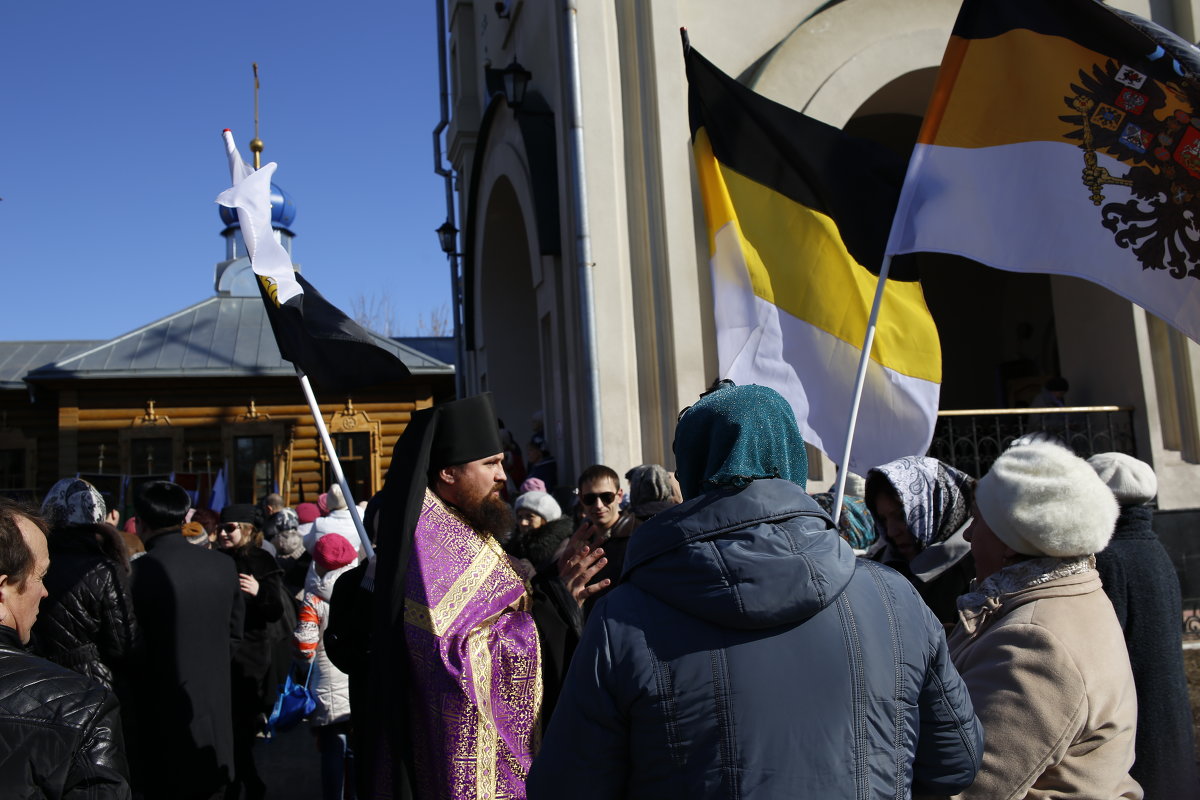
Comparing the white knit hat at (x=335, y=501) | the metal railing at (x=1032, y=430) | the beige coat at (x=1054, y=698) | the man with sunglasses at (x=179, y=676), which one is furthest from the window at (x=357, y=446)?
the beige coat at (x=1054, y=698)

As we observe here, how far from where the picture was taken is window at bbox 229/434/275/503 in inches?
672

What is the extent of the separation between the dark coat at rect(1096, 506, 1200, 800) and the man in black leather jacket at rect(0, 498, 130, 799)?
264 cm

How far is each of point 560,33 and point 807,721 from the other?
8232 millimetres

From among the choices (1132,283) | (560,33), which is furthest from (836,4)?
(1132,283)

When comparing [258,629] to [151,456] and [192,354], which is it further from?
[192,354]

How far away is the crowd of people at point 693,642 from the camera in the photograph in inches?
63.7

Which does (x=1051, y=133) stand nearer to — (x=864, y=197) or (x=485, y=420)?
(x=864, y=197)

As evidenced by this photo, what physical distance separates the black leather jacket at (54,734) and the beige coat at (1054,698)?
1.82 m

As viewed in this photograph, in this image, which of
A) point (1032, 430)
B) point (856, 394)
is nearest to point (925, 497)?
point (856, 394)

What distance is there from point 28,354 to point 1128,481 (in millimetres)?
22916

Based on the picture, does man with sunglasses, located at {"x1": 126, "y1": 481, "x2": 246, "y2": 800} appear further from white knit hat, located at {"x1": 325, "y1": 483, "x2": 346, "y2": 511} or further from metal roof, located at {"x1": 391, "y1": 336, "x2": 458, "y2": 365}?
metal roof, located at {"x1": 391, "y1": 336, "x2": 458, "y2": 365}

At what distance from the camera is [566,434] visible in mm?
9539

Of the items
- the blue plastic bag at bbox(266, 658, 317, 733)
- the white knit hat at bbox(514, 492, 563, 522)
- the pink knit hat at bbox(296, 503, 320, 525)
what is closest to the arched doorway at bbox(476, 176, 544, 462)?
the pink knit hat at bbox(296, 503, 320, 525)

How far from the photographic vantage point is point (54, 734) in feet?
5.90
